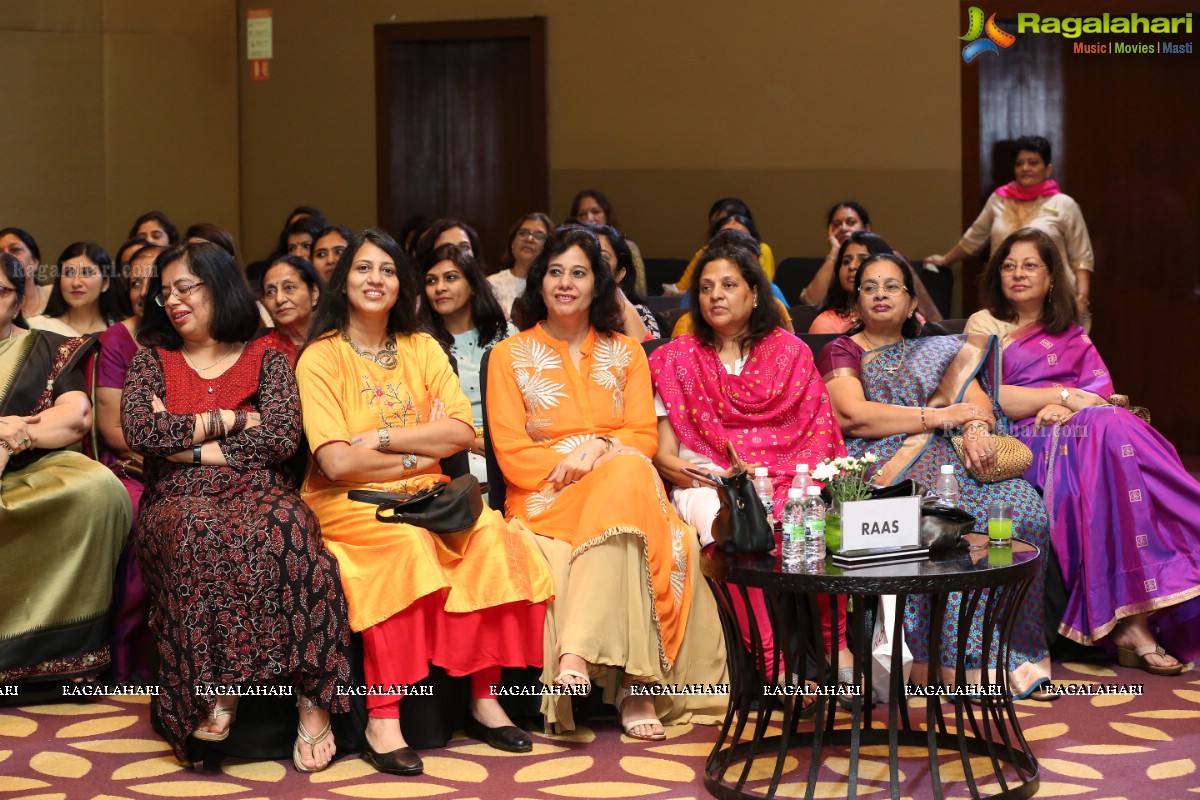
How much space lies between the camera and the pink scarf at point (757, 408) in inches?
154

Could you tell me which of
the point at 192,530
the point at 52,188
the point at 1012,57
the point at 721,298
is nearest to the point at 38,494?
the point at 192,530

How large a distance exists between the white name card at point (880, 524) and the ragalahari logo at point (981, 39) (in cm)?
517

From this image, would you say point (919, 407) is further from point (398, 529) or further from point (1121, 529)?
point (398, 529)

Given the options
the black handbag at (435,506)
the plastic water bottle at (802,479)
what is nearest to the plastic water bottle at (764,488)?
the plastic water bottle at (802,479)

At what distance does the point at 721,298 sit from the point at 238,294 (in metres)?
1.35

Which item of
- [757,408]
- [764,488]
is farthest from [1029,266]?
[764,488]

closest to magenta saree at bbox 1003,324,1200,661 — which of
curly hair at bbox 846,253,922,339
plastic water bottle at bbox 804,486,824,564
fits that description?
curly hair at bbox 846,253,922,339

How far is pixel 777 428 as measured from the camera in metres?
3.95

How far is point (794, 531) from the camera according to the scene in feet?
9.50

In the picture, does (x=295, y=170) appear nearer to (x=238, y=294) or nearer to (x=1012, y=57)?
(x=1012, y=57)

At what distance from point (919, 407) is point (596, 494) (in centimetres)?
114

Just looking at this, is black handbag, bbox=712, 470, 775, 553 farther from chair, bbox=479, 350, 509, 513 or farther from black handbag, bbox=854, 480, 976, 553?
chair, bbox=479, 350, 509, 513

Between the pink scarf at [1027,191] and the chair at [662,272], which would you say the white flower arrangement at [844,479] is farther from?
the chair at [662,272]

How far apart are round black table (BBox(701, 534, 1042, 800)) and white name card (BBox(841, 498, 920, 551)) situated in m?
0.08
